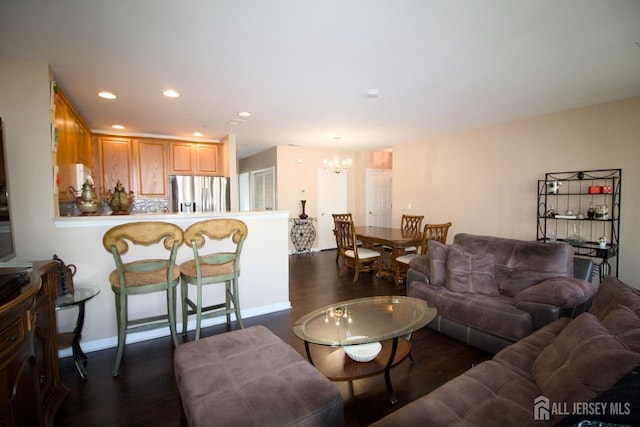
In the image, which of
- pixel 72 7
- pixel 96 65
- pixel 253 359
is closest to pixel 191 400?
pixel 253 359

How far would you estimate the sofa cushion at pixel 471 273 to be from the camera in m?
2.83

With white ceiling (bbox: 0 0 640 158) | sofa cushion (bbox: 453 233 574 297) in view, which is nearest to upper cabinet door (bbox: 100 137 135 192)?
white ceiling (bbox: 0 0 640 158)

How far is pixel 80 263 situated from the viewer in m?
2.64

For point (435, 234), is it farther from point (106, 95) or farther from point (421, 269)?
point (106, 95)

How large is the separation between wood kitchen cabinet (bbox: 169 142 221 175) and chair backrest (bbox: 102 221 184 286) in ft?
11.5

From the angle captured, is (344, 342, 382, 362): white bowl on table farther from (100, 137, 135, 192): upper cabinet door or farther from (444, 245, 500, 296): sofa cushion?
(100, 137, 135, 192): upper cabinet door

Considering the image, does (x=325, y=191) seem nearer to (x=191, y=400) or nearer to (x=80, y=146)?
(x=80, y=146)

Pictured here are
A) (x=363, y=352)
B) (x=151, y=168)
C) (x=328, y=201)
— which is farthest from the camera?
(x=328, y=201)

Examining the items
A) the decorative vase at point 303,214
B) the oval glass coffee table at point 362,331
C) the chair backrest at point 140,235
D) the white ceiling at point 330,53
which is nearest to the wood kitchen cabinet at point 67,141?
the white ceiling at point 330,53

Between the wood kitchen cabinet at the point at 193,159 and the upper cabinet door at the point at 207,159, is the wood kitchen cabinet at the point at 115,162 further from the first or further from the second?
the upper cabinet door at the point at 207,159

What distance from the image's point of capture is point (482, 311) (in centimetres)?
250

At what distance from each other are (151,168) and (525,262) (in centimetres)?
569

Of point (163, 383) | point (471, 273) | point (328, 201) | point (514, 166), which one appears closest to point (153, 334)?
point (163, 383)

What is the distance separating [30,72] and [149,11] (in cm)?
149
